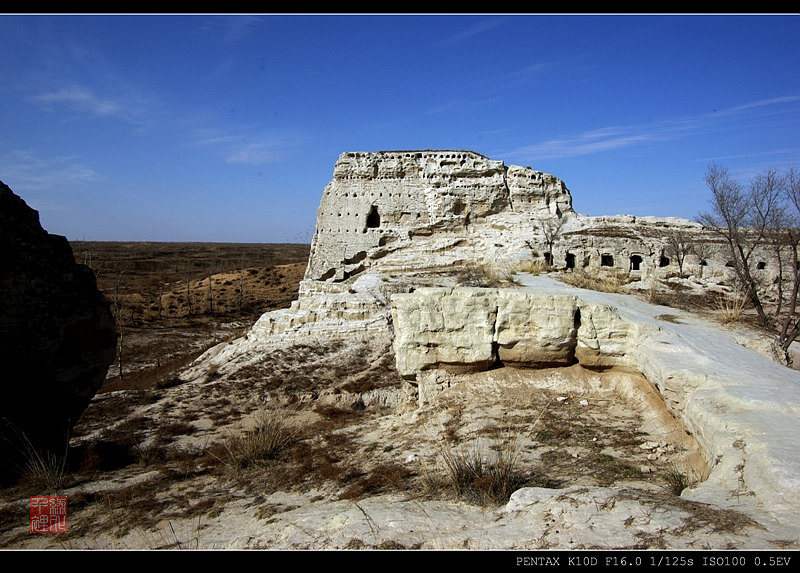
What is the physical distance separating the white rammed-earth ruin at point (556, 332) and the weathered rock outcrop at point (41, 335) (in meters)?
4.73

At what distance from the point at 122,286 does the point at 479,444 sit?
4453 centimetres

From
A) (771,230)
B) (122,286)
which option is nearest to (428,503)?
(771,230)

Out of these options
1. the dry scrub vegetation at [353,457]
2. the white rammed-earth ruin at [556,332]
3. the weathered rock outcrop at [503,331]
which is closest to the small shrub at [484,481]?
the dry scrub vegetation at [353,457]

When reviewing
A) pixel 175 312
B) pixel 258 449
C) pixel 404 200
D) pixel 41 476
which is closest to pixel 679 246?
pixel 404 200

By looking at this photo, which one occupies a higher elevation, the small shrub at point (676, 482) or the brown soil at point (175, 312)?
the small shrub at point (676, 482)

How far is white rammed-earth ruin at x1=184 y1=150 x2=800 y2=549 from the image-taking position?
11.3 ft

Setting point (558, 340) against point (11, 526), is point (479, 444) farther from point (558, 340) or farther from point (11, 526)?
point (11, 526)

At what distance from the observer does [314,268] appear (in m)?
21.7

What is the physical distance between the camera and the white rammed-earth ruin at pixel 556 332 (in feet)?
11.3

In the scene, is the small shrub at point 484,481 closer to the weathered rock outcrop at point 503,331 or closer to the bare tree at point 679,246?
the weathered rock outcrop at point 503,331

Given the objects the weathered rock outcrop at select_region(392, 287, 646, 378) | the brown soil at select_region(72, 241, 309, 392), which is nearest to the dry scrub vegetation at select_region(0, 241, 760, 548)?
the weathered rock outcrop at select_region(392, 287, 646, 378)

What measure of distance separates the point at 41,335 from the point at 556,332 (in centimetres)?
718

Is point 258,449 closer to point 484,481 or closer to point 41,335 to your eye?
point 41,335

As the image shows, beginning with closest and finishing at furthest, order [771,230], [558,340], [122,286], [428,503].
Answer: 1. [428,503]
2. [558,340]
3. [771,230]
4. [122,286]
